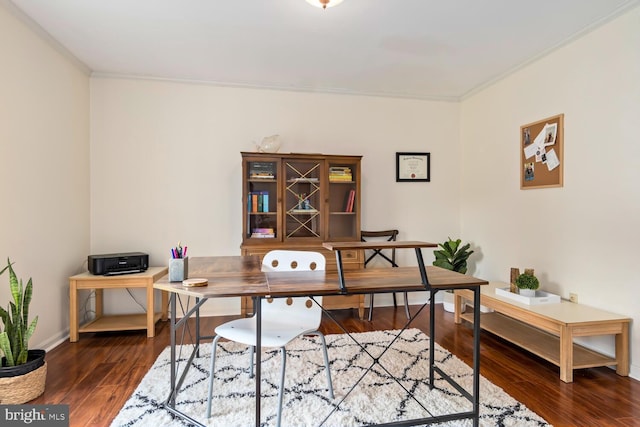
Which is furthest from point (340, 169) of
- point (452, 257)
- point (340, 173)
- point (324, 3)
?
point (324, 3)

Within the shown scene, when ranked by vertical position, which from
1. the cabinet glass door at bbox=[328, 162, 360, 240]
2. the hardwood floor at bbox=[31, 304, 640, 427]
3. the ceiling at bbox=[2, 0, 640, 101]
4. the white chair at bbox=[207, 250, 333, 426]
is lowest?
the hardwood floor at bbox=[31, 304, 640, 427]

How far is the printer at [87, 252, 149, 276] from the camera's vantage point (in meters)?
2.96

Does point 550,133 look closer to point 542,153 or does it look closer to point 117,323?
point 542,153

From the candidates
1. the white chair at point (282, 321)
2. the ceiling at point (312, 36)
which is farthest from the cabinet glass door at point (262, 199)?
the white chair at point (282, 321)

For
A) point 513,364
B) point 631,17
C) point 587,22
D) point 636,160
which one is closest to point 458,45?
point 587,22

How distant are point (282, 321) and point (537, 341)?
201cm

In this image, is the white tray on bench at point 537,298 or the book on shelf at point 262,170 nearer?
the white tray on bench at point 537,298

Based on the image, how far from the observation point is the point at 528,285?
8.84 feet

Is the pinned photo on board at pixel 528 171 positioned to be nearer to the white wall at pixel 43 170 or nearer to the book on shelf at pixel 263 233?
the book on shelf at pixel 263 233

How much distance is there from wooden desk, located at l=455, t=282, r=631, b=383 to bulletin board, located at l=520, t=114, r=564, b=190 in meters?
1.05

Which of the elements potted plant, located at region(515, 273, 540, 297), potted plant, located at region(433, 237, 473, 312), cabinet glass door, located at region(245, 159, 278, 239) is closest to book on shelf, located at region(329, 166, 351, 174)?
cabinet glass door, located at region(245, 159, 278, 239)

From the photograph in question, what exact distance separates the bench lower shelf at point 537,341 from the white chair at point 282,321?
62.2 inches

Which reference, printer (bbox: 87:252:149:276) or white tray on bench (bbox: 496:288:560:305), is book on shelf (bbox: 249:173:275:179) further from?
white tray on bench (bbox: 496:288:560:305)

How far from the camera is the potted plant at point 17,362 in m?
1.87
